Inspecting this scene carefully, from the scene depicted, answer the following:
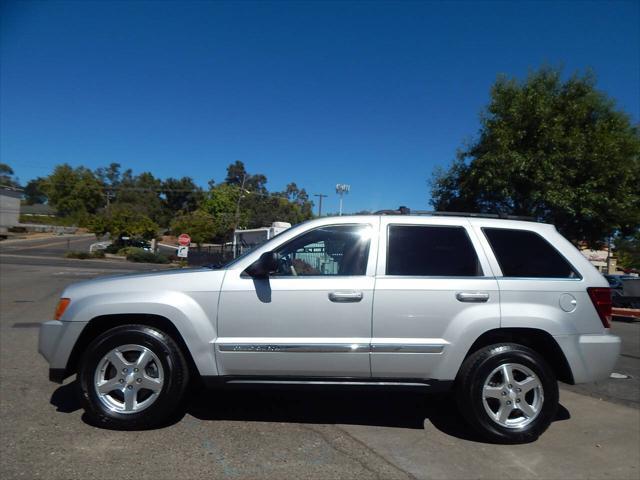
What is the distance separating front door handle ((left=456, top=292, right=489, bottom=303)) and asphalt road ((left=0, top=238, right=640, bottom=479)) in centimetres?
107

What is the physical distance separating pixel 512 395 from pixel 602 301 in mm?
1111

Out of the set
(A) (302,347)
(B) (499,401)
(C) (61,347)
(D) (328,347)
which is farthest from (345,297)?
(C) (61,347)

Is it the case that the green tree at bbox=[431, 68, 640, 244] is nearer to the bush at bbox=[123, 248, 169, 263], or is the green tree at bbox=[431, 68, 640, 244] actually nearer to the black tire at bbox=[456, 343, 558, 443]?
the black tire at bbox=[456, 343, 558, 443]

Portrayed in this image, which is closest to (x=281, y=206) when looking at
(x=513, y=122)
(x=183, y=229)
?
(x=183, y=229)

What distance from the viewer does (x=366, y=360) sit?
3.76m

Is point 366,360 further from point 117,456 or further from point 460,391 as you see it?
point 117,456

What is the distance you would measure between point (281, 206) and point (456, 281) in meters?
52.3

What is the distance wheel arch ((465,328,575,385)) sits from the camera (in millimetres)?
3916

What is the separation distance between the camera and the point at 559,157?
14.5 metres

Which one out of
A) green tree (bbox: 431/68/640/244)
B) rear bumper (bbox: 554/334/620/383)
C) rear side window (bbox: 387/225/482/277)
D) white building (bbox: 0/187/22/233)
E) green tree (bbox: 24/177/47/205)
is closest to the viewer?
rear bumper (bbox: 554/334/620/383)

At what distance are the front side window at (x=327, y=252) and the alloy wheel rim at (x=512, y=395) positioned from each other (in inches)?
56.1

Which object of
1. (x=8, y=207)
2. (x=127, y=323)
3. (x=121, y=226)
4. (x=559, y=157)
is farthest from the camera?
(x=8, y=207)

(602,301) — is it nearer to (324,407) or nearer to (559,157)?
(324,407)

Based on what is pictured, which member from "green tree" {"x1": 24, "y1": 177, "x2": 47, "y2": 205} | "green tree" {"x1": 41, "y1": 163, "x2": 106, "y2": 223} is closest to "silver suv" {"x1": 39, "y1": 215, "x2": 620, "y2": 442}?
"green tree" {"x1": 41, "y1": 163, "x2": 106, "y2": 223}
